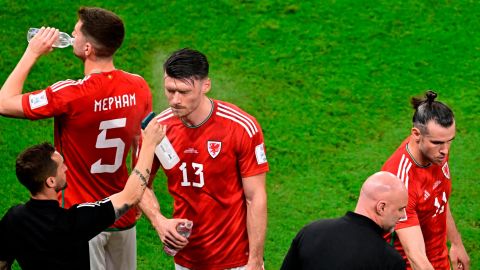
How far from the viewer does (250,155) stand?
251 inches

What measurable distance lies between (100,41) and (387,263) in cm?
256

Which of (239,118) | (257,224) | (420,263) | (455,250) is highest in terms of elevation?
(239,118)

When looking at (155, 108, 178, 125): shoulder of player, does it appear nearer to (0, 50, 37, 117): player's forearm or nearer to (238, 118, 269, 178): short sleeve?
(238, 118, 269, 178): short sleeve

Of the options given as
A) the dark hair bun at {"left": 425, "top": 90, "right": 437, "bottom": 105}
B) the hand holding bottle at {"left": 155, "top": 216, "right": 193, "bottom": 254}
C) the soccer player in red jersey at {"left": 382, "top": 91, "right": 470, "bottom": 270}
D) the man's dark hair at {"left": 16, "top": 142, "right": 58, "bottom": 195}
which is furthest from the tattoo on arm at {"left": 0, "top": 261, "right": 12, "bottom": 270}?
the dark hair bun at {"left": 425, "top": 90, "right": 437, "bottom": 105}

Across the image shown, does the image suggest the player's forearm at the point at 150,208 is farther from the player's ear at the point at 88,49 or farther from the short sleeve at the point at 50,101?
the player's ear at the point at 88,49

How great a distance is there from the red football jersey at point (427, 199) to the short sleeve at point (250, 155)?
2.85 ft

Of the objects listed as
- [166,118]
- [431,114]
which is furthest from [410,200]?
[166,118]

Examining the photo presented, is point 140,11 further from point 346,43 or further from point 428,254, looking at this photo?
point 428,254

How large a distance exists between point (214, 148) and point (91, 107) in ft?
3.04

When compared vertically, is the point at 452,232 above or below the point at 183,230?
below

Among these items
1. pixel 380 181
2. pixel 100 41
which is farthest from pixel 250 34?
pixel 380 181

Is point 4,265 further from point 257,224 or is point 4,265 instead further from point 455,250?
point 455,250

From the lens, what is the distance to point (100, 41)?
670 cm

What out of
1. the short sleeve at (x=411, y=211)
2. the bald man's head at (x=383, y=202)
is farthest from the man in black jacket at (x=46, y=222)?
the short sleeve at (x=411, y=211)
